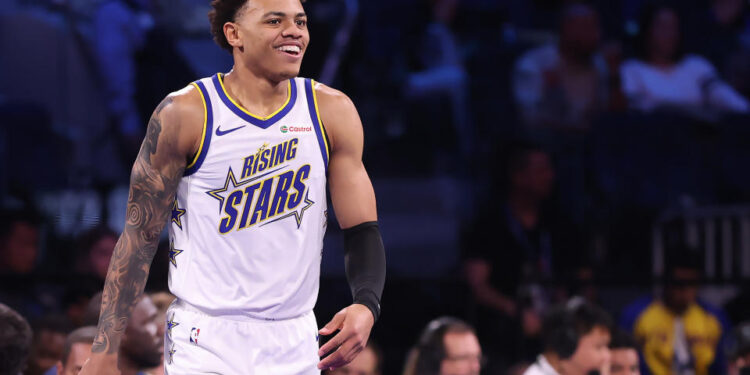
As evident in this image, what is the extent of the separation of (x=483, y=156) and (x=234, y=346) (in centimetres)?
442

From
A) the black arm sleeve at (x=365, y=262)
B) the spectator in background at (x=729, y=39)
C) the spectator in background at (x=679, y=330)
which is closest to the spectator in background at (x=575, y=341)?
the spectator in background at (x=679, y=330)

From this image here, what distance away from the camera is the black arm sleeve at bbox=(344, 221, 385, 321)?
2506 mm

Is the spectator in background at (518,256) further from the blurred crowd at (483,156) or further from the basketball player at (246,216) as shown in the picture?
the basketball player at (246,216)

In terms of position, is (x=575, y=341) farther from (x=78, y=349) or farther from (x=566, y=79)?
(x=566, y=79)

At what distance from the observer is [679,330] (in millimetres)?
5566

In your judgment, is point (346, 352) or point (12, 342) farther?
point (12, 342)

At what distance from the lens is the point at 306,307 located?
258cm

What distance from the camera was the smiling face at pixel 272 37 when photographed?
2.56 metres

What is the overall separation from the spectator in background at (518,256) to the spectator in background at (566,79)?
47 cm

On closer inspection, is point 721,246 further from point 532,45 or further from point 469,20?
point 469,20

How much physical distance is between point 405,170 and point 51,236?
2470 mm

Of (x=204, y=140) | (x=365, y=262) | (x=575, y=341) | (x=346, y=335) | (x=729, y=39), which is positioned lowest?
(x=575, y=341)

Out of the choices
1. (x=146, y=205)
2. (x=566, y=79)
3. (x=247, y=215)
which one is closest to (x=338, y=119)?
(x=247, y=215)

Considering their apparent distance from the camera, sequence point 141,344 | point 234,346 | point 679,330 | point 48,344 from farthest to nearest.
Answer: point 679,330, point 48,344, point 141,344, point 234,346
